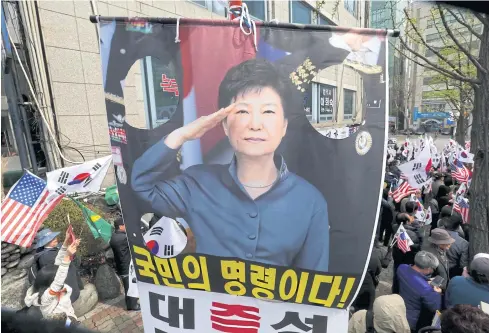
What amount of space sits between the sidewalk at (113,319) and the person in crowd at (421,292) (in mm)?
3498

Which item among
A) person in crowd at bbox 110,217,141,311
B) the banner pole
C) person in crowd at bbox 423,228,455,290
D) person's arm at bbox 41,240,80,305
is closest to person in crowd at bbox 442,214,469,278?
person in crowd at bbox 423,228,455,290

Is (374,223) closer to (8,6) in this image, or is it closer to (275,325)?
(275,325)

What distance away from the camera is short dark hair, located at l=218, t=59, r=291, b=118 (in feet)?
5.87

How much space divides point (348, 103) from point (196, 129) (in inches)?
35.3

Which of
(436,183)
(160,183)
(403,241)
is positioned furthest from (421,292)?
(436,183)

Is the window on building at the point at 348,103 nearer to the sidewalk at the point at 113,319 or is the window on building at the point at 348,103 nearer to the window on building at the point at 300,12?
the sidewalk at the point at 113,319

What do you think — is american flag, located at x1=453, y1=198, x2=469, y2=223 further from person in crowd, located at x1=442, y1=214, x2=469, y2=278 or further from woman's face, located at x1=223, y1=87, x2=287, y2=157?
woman's face, located at x1=223, y1=87, x2=287, y2=157

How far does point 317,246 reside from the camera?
197cm

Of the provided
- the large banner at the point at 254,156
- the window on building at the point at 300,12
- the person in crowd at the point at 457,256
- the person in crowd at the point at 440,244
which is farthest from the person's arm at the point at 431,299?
the window on building at the point at 300,12

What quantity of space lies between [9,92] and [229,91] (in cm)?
690

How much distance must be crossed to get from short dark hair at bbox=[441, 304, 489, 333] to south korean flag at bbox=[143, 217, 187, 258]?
1.89m

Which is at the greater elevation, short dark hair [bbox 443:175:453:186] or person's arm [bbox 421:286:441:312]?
person's arm [bbox 421:286:441:312]

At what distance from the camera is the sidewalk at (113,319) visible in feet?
15.2

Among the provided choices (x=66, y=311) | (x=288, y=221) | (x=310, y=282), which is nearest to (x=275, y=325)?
(x=310, y=282)
